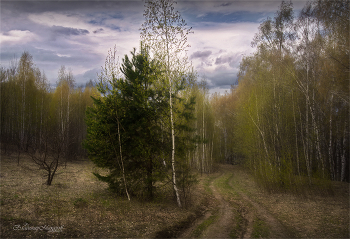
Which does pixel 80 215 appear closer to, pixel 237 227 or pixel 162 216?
pixel 162 216

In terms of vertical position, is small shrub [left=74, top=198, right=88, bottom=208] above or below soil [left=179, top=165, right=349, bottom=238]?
above

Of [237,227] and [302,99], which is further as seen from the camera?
[302,99]

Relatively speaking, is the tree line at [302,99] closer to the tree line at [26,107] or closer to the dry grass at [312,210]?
the dry grass at [312,210]

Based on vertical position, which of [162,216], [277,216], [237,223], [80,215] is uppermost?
[80,215]

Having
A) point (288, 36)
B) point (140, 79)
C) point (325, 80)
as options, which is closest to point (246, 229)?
point (140, 79)

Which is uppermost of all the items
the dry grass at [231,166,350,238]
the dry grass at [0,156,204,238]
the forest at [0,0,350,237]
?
the forest at [0,0,350,237]

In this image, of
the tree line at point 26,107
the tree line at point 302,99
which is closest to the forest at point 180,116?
the tree line at point 302,99

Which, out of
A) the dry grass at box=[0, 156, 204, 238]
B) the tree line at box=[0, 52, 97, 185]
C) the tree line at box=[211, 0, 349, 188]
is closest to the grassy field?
the dry grass at box=[0, 156, 204, 238]

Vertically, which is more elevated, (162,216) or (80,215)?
(80,215)

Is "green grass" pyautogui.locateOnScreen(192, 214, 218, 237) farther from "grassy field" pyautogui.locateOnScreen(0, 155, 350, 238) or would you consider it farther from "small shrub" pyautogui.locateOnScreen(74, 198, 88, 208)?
"small shrub" pyautogui.locateOnScreen(74, 198, 88, 208)

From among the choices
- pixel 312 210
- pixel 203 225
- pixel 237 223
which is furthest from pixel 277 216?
pixel 203 225

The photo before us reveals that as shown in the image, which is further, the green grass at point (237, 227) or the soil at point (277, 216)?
the soil at point (277, 216)

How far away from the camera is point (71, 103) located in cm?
2761

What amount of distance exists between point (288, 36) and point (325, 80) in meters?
5.21
